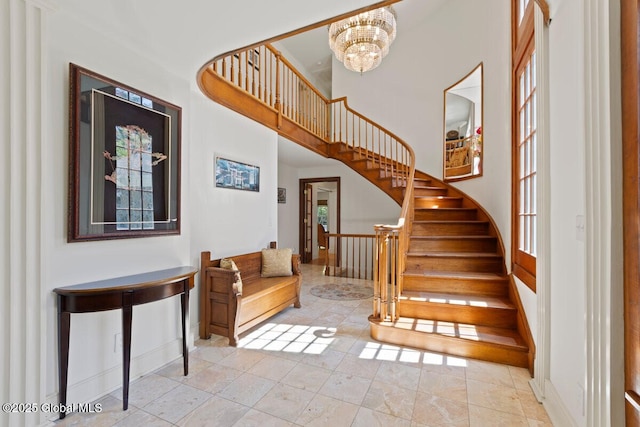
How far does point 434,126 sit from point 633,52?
4.77m

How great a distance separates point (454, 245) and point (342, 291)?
6.45 ft

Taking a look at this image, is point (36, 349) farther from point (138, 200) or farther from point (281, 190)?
point (281, 190)

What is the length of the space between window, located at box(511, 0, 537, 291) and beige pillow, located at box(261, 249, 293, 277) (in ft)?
8.59

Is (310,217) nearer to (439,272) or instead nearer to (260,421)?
(439,272)

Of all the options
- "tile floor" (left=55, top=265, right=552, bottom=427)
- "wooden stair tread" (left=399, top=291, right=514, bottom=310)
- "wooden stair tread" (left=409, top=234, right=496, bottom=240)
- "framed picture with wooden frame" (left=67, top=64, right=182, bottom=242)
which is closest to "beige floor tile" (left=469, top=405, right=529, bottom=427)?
"tile floor" (left=55, top=265, right=552, bottom=427)

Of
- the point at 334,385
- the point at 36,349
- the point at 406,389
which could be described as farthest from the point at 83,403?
the point at 406,389

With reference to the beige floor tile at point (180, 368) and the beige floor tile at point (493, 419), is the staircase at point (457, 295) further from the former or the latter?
the beige floor tile at point (180, 368)

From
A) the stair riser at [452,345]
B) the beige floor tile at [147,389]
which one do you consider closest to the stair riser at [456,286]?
the stair riser at [452,345]

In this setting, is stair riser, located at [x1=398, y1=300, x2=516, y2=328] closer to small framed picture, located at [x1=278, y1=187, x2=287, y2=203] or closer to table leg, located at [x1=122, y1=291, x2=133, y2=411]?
table leg, located at [x1=122, y1=291, x2=133, y2=411]

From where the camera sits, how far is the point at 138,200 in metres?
2.19

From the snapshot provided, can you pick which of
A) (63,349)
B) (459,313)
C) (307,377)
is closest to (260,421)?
(307,377)

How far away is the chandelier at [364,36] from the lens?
3.62 metres

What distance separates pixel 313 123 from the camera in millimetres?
5453

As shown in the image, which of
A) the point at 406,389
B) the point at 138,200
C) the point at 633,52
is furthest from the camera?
the point at 138,200
